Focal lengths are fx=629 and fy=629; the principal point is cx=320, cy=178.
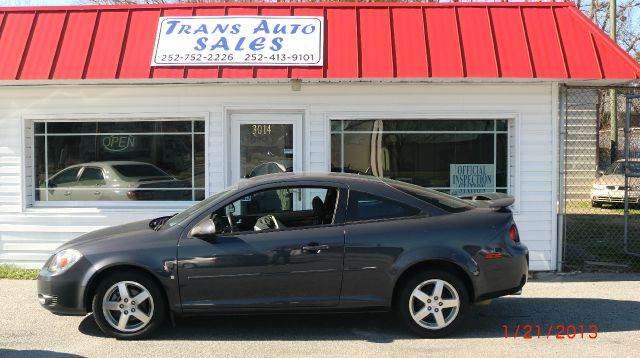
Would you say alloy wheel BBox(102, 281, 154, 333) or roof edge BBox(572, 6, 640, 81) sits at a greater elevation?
roof edge BBox(572, 6, 640, 81)

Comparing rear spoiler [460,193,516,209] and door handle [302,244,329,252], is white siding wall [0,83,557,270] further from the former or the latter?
door handle [302,244,329,252]

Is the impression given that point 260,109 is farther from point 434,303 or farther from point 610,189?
point 610,189

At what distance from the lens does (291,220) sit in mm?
6434

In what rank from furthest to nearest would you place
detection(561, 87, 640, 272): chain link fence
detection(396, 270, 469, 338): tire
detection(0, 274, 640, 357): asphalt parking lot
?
detection(561, 87, 640, 272): chain link fence < detection(396, 270, 469, 338): tire < detection(0, 274, 640, 357): asphalt parking lot

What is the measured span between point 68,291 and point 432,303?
320cm

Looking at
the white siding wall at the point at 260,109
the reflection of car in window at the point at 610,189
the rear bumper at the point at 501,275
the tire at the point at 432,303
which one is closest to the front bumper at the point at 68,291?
the tire at the point at 432,303

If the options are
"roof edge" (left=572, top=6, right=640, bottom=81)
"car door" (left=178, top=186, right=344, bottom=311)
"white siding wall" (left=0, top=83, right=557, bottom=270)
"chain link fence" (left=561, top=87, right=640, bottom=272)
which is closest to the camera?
"car door" (left=178, top=186, right=344, bottom=311)

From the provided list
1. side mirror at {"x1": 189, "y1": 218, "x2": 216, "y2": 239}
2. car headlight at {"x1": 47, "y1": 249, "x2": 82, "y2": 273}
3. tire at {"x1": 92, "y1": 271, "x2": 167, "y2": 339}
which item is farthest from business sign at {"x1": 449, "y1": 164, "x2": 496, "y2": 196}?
car headlight at {"x1": 47, "y1": 249, "x2": 82, "y2": 273}

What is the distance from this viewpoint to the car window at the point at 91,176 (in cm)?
898

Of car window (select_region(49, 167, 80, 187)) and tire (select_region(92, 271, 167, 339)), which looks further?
car window (select_region(49, 167, 80, 187))

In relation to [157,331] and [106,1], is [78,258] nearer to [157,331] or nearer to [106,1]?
[157,331]

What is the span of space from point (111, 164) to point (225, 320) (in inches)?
147

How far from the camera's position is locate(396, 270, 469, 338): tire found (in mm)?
5543

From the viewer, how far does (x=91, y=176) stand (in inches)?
354
